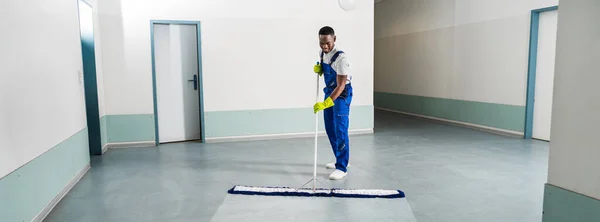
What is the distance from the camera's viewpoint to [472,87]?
7422 millimetres

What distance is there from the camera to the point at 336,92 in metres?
3.84

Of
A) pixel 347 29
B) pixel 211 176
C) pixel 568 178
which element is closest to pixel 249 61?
pixel 347 29

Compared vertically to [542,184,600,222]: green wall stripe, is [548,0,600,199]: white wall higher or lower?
higher

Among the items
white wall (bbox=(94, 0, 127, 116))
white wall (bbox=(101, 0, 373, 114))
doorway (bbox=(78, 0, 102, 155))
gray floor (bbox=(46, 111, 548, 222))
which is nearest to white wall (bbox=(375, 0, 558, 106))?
gray floor (bbox=(46, 111, 548, 222))

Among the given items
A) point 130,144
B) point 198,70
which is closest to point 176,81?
point 198,70

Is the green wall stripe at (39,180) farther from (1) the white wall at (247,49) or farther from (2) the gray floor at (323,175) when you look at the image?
(1) the white wall at (247,49)

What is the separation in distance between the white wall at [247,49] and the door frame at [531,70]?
2.46 meters

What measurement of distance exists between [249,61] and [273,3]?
0.98 meters

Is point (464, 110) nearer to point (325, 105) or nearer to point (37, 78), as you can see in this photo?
point (325, 105)

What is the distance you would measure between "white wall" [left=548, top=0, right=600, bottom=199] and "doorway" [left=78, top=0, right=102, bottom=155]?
5.11m

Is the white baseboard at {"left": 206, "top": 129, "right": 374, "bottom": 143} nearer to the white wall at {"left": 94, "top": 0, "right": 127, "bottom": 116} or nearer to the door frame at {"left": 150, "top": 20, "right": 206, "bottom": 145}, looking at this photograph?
the door frame at {"left": 150, "top": 20, "right": 206, "bottom": 145}

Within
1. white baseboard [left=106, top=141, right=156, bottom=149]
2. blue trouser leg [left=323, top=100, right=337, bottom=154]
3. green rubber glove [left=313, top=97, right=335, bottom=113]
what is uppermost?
green rubber glove [left=313, top=97, right=335, bottom=113]

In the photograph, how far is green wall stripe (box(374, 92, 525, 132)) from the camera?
21.6ft

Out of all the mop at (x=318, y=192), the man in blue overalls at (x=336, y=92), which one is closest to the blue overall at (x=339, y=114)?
the man in blue overalls at (x=336, y=92)
